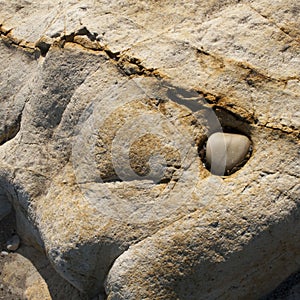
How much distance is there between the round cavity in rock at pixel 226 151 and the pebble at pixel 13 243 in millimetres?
2155

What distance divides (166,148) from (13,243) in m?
1.96

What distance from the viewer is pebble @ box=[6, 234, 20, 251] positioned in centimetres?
433

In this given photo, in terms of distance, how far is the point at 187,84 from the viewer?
130 inches

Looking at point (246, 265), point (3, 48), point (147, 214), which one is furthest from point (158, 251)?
point (3, 48)

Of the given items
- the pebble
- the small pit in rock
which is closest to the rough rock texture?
the small pit in rock

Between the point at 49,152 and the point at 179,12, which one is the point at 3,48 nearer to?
the point at 49,152

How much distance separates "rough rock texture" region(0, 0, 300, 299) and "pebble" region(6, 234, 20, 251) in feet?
2.09

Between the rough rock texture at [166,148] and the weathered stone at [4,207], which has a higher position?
the rough rock texture at [166,148]

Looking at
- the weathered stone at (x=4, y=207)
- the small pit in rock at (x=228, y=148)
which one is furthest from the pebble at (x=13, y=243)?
the small pit in rock at (x=228, y=148)

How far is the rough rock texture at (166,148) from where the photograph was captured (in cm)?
314

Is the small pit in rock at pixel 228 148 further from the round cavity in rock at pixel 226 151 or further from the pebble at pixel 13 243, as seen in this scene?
the pebble at pixel 13 243

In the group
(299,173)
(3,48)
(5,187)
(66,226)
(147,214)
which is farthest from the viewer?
(3,48)

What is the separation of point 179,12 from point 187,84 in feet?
2.41

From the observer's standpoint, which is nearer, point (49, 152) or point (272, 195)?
point (272, 195)
